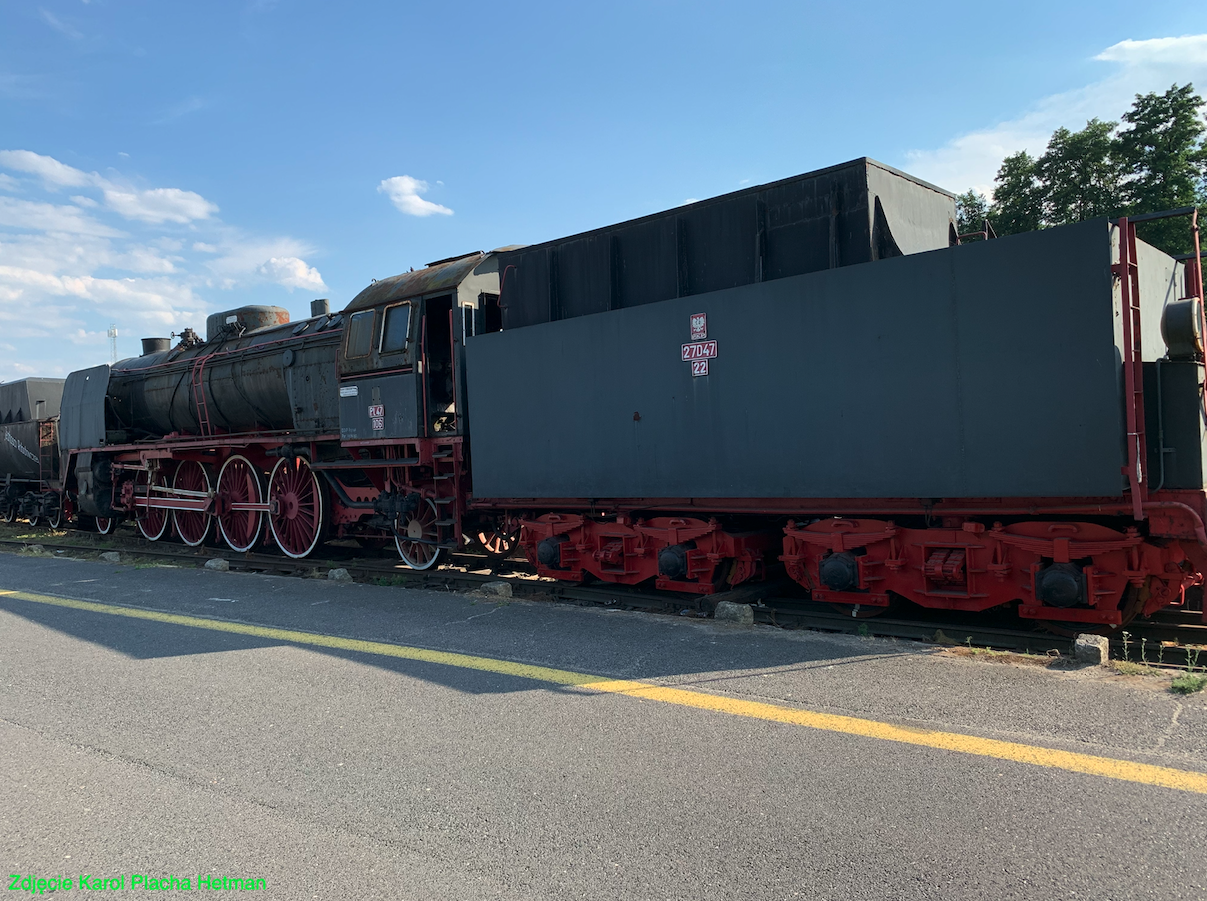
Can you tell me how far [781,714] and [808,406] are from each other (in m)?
2.37

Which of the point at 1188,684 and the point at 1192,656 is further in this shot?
the point at 1192,656

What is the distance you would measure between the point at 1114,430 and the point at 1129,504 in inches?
18.9

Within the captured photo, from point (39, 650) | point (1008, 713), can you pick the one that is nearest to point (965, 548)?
point (1008, 713)

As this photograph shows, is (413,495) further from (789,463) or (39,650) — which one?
(789,463)

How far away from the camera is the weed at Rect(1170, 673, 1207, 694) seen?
13.0 ft

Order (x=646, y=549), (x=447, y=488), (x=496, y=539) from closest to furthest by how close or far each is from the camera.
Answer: (x=646, y=549), (x=447, y=488), (x=496, y=539)

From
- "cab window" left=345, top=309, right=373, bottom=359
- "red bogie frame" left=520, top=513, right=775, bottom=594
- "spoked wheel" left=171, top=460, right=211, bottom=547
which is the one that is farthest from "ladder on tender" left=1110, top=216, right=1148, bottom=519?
"spoked wheel" left=171, top=460, right=211, bottom=547

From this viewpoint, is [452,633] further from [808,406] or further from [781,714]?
[808,406]

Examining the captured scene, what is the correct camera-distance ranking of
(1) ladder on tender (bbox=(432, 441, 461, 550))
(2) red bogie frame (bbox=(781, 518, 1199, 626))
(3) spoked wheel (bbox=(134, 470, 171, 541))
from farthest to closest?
(3) spoked wheel (bbox=(134, 470, 171, 541)) → (1) ladder on tender (bbox=(432, 441, 461, 550)) → (2) red bogie frame (bbox=(781, 518, 1199, 626))

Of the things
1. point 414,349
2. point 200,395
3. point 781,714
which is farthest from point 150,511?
point 781,714

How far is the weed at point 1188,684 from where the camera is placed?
397cm

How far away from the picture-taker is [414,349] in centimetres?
845

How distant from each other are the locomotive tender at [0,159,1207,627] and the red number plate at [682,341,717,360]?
0.07ft

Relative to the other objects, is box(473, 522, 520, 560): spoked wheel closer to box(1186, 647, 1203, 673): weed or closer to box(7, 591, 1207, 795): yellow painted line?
box(7, 591, 1207, 795): yellow painted line
